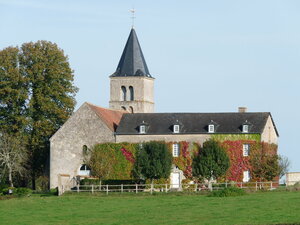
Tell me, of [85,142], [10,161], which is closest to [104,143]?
[85,142]

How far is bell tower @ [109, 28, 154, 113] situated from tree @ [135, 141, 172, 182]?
59.0ft

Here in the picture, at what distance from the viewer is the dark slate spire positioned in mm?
86875

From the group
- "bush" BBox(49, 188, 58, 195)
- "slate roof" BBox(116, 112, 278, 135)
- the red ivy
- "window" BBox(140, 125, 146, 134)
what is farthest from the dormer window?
"bush" BBox(49, 188, 58, 195)

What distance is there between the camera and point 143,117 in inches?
2970

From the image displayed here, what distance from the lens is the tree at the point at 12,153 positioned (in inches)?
2872

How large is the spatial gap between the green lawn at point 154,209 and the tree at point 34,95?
15206 millimetres

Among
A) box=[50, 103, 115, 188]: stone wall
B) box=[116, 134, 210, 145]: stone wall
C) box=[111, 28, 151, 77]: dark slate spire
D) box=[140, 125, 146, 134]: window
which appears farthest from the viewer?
box=[111, 28, 151, 77]: dark slate spire

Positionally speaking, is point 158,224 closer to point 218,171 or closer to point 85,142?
point 218,171

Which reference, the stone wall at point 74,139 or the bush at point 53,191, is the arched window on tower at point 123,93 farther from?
the bush at point 53,191

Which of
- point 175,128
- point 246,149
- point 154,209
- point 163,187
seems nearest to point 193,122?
point 175,128

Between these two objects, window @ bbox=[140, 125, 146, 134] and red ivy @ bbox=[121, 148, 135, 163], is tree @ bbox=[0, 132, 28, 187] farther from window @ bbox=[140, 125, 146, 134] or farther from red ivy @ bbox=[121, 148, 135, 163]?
window @ bbox=[140, 125, 146, 134]

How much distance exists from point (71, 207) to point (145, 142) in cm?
1868

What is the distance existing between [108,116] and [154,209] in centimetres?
2723

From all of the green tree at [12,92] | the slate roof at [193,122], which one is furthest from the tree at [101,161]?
the green tree at [12,92]
